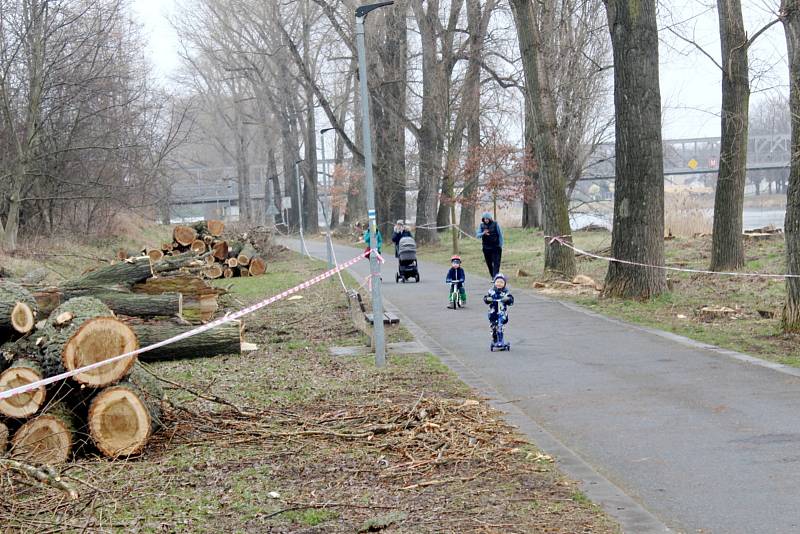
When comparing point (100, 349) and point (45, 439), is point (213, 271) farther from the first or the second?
point (45, 439)

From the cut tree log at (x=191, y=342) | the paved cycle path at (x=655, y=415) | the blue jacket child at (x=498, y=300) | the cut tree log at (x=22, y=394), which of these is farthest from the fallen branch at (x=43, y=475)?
the blue jacket child at (x=498, y=300)

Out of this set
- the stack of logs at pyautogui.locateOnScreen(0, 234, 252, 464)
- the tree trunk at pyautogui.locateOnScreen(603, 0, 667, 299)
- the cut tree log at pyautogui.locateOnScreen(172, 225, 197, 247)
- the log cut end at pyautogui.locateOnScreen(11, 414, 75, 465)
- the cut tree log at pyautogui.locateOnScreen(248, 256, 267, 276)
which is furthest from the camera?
the cut tree log at pyautogui.locateOnScreen(172, 225, 197, 247)

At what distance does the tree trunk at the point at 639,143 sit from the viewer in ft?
58.7

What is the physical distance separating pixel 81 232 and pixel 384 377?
25.7m

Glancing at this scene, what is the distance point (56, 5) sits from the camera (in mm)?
27250

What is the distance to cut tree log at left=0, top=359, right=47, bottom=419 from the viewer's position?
289 inches

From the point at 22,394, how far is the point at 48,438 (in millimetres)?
401

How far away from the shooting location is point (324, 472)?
6.84 meters

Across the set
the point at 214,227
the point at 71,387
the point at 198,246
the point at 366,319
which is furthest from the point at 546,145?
the point at 71,387

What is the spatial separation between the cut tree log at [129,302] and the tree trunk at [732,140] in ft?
37.8

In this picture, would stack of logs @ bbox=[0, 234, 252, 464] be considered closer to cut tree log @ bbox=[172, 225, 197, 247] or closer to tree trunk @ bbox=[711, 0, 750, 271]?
tree trunk @ bbox=[711, 0, 750, 271]

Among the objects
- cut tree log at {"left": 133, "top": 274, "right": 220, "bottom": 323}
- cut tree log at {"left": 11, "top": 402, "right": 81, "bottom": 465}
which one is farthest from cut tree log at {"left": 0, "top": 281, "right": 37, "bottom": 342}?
cut tree log at {"left": 133, "top": 274, "right": 220, "bottom": 323}

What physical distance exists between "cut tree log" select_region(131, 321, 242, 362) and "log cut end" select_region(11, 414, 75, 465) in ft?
15.9

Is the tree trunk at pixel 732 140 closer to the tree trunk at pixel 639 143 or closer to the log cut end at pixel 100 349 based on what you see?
the tree trunk at pixel 639 143
